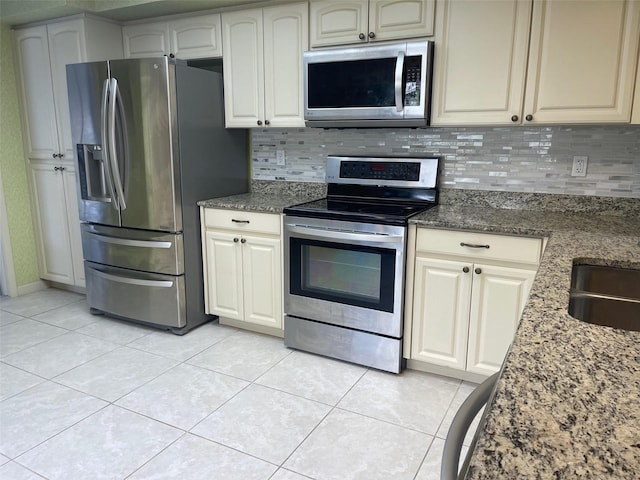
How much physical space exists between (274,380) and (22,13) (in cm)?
298

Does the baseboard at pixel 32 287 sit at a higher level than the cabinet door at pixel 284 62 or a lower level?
lower

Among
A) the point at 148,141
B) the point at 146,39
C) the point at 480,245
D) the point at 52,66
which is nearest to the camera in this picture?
the point at 480,245

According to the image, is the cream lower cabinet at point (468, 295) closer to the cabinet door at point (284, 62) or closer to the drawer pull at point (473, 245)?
the drawer pull at point (473, 245)

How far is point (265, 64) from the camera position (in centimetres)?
285

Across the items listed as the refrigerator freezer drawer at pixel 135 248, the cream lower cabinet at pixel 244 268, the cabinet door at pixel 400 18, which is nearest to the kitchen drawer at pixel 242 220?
the cream lower cabinet at pixel 244 268

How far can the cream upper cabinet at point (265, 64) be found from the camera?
2740 mm

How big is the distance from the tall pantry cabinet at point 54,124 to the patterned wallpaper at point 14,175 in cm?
6

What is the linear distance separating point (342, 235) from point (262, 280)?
2.23 feet

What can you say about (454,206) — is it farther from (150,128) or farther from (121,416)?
(121,416)

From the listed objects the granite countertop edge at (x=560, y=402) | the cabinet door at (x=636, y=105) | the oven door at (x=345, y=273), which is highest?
the cabinet door at (x=636, y=105)

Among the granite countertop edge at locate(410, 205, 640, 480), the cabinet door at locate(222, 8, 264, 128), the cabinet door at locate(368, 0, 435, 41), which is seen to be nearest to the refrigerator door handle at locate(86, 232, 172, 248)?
the cabinet door at locate(222, 8, 264, 128)

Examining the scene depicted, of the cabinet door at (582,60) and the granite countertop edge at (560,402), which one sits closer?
the granite countertop edge at (560,402)

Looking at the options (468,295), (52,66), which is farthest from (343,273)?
(52,66)

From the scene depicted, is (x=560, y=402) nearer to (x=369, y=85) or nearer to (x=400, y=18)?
(x=369, y=85)
